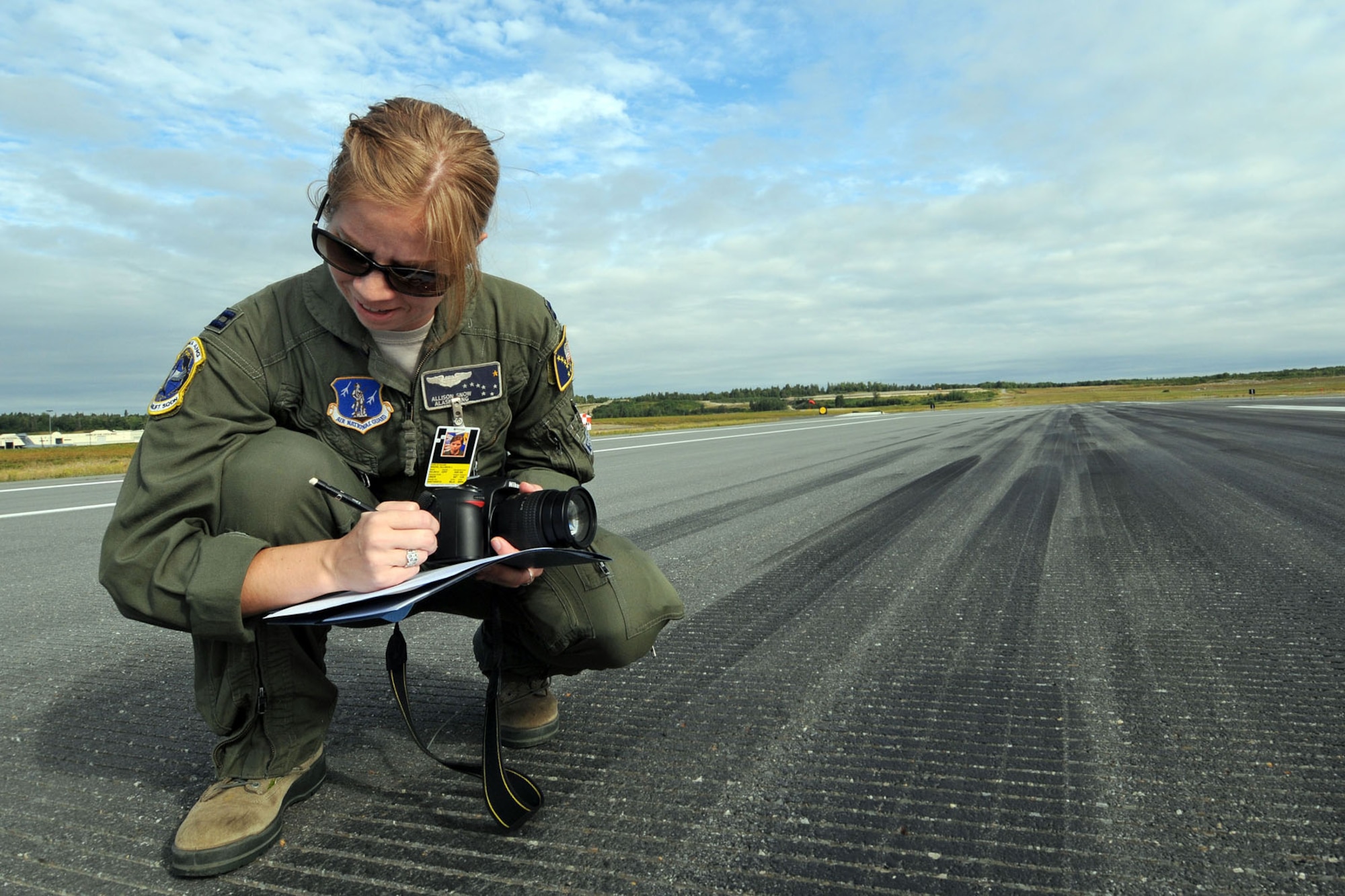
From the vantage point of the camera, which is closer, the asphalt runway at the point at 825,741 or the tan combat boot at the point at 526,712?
the asphalt runway at the point at 825,741

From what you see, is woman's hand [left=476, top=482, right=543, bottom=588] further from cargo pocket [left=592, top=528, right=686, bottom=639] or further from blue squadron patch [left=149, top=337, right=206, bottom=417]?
blue squadron patch [left=149, top=337, right=206, bottom=417]

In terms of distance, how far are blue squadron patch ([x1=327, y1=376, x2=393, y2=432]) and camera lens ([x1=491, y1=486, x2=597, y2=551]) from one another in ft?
1.26

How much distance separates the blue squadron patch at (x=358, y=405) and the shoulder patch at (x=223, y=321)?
226mm

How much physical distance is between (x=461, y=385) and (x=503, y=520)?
39 centimetres

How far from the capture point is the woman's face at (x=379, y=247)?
1414 mm

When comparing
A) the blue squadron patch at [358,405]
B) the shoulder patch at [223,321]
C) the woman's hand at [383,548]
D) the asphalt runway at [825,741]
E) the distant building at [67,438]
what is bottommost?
the distant building at [67,438]

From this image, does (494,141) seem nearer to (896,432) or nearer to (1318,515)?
(1318,515)

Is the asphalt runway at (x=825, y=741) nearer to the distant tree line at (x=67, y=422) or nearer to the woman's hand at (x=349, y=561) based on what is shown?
the woman's hand at (x=349, y=561)

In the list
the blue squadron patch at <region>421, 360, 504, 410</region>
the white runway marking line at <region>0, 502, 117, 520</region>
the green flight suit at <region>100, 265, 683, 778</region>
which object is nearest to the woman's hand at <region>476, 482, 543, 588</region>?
the green flight suit at <region>100, 265, 683, 778</region>

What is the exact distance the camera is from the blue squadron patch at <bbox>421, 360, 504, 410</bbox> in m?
1.71

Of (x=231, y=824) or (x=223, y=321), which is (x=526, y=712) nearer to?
(x=231, y=824)

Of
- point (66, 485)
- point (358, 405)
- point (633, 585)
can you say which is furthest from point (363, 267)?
point (66, 485)

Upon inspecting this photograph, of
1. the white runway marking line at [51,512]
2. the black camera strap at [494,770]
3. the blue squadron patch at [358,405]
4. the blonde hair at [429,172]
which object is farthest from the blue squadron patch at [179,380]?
the white runway marking line at [51,512]

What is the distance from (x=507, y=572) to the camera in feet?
5.06
